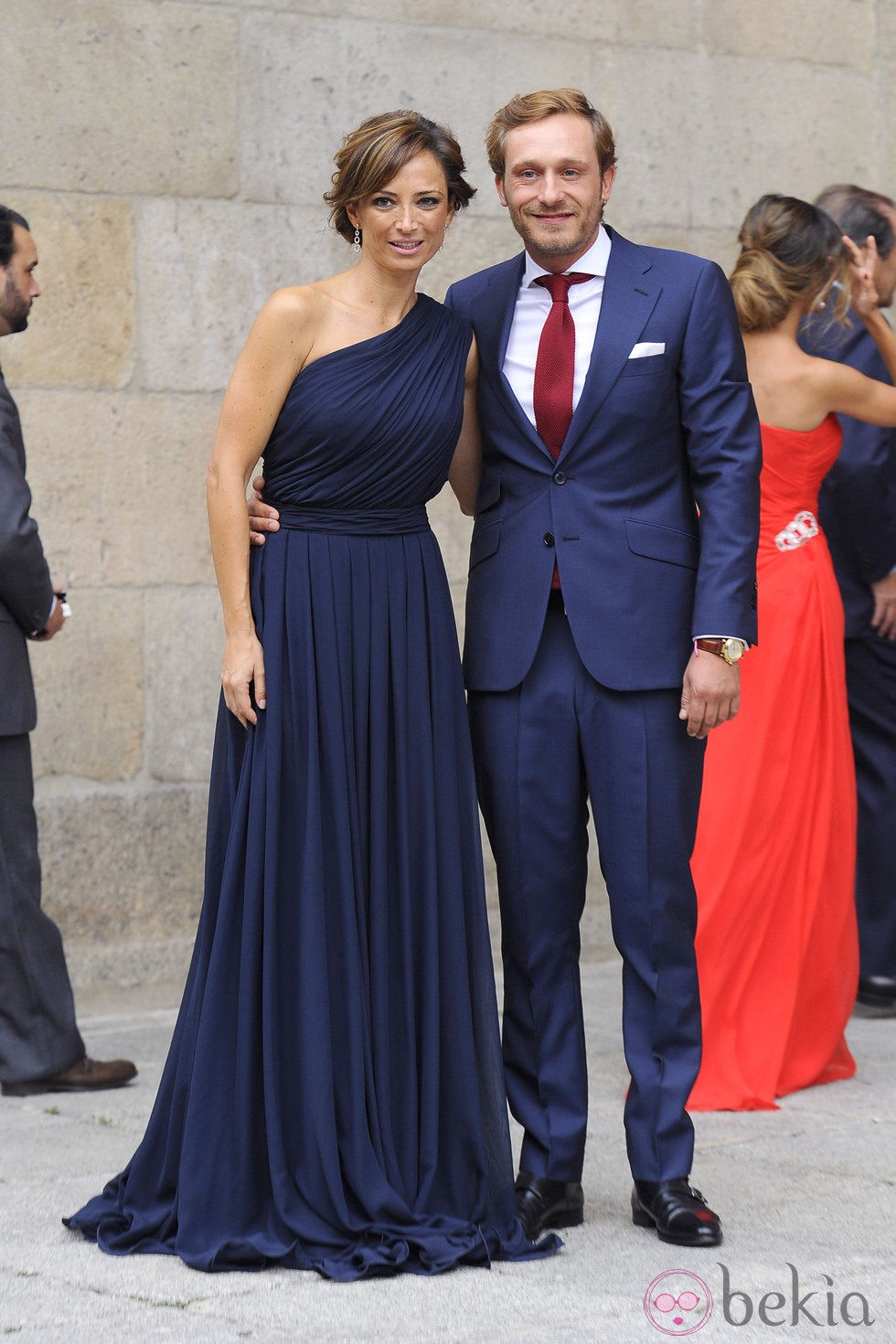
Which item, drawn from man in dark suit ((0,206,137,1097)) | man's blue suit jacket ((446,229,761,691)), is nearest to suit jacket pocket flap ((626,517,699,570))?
man's blue suit jacket ((446,229,761,691))

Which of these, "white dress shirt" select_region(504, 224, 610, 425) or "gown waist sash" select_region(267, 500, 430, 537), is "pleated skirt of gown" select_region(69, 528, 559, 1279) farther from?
"white dress shirt" select_region(504, 224, 610, 425)

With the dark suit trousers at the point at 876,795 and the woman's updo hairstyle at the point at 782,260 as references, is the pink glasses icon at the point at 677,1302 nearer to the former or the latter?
the woman's updo hairstyle at the point at 782,260

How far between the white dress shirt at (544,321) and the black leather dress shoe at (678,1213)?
145 cm

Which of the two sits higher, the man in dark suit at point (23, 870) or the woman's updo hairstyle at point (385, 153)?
the woman's updo hairstyle at point (385, 153)

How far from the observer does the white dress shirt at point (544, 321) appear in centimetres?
358

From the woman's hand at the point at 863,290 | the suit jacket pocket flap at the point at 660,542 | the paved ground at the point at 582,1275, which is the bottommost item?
the paved ground at the point at 582,1275

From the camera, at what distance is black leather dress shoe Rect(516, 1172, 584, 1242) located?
11.6ft

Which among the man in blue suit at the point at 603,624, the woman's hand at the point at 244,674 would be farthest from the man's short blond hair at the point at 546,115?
the woman's hand at the point at 244,674

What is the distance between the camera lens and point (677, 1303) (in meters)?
3.13

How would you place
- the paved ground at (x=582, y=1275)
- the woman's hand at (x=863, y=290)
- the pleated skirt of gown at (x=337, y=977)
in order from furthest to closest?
the woman's hand at (x=863, y=290)
the pleated skirt of gown at (x=337, y=977)
the paved ground at (x=582, y=1275)

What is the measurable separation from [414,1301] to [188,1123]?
1.73 ft

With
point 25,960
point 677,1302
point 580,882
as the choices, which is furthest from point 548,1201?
point 25,960

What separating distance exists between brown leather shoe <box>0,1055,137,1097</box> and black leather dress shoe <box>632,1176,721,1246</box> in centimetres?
174

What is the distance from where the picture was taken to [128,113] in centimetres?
577
